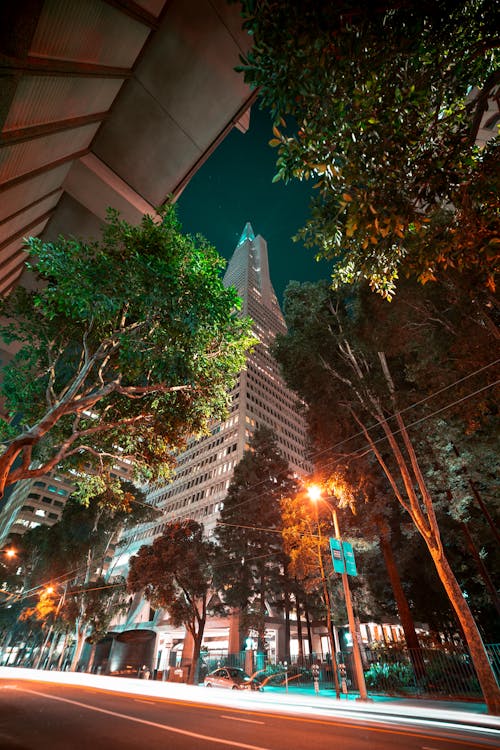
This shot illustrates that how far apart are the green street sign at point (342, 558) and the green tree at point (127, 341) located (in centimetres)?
803

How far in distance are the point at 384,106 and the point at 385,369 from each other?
11570mm

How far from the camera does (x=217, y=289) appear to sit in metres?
9.18

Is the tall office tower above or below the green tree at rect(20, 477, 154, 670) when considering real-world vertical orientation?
above

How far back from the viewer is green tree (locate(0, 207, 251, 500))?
304 inches

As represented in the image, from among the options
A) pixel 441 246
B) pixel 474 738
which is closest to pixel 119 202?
pixel 441 246

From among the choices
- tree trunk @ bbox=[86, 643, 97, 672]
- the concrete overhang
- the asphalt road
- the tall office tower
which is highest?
the tall office tower

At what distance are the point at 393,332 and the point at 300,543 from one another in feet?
47.6

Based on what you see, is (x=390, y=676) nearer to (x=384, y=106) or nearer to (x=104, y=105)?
(x=384, y=106)

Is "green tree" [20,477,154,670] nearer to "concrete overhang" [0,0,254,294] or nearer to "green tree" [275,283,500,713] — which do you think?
"green tree" [275,283,500,713]

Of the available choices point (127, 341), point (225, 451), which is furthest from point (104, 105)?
point (225, 451)

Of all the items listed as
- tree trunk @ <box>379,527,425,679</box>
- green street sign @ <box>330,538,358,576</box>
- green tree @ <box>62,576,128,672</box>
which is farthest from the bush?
green tree @ <box>62,576,128,672</box>

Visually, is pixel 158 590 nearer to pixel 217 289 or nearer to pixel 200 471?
pixel 217 289

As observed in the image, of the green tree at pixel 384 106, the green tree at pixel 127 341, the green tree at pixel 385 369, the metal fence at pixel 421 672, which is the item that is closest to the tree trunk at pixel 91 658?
the metal fence at pixel 421 672

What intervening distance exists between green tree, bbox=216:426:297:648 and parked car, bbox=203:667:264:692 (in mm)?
5237
